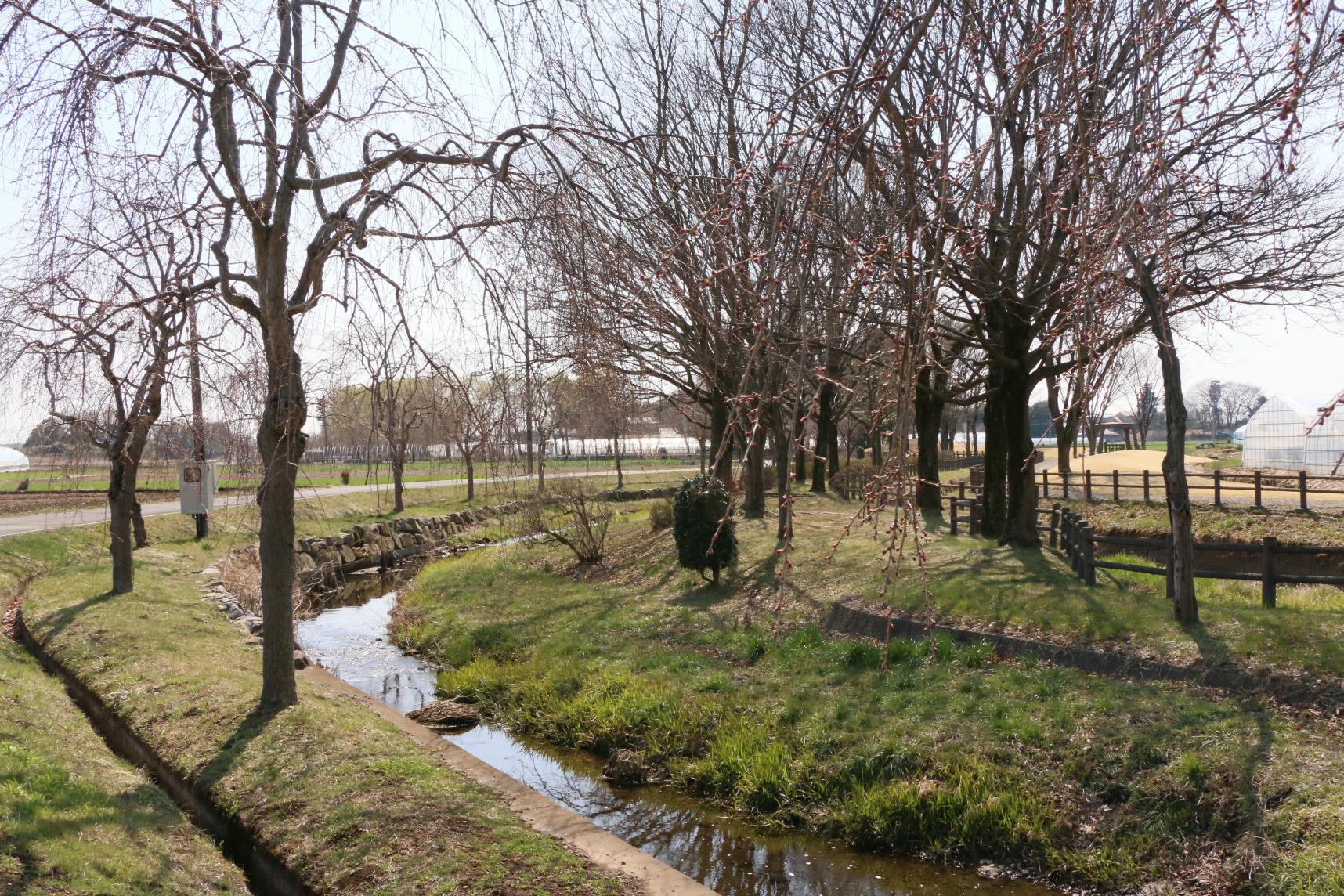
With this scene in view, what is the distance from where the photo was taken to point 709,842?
7535mm

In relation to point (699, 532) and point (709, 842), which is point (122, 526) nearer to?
point (699, 532)

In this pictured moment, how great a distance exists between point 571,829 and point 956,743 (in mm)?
3315

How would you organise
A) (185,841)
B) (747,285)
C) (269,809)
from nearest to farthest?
1. (747,285)
2. (185,841)
3. (269,809)

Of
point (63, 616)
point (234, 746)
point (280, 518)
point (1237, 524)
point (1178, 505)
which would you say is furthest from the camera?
point (1237, 524)

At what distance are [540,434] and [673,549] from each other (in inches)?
545

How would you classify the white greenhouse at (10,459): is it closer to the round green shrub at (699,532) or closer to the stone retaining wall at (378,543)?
the stone retaining wall at (378,543)

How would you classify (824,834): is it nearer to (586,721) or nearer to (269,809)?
(586,721)

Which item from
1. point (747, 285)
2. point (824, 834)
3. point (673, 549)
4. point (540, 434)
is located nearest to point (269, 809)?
point (540, 434)

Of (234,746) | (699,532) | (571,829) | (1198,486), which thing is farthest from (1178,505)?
(1198,486)

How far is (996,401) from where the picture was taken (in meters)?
16.7

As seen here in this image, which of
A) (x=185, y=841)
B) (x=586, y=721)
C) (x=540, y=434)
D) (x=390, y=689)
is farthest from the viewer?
(x=390, y=689)

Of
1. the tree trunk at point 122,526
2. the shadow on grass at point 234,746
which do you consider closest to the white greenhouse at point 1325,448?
the shadow on grass at point 234,746

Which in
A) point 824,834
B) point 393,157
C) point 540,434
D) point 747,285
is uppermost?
point 393,157

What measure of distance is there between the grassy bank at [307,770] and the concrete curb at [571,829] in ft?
0.62
